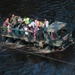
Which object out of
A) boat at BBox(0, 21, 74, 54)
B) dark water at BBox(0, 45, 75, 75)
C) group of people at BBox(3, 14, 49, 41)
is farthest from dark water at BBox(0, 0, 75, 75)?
group of people at BBox(3, 14, 49, 41)

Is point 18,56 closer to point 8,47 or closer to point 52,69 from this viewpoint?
point 8,47

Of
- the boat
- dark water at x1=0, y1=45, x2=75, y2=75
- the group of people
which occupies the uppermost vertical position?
the group of people

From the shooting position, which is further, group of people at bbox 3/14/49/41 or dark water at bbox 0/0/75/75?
group of people at bbox 3/14/49/41

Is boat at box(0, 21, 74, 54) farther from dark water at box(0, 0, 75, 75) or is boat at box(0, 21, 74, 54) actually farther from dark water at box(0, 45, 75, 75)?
dark water at box(0, 45, 75, 75)

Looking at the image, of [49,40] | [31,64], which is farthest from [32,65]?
[49,40]

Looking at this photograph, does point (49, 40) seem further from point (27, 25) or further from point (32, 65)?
point (27, 25)

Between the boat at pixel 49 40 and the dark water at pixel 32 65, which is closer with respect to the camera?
the dark water at pixel 32 65

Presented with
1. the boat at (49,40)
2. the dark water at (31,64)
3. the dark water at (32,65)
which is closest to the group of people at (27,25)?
the boat at (49,40)

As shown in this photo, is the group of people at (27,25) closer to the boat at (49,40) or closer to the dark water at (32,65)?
the boat at (49,40)
